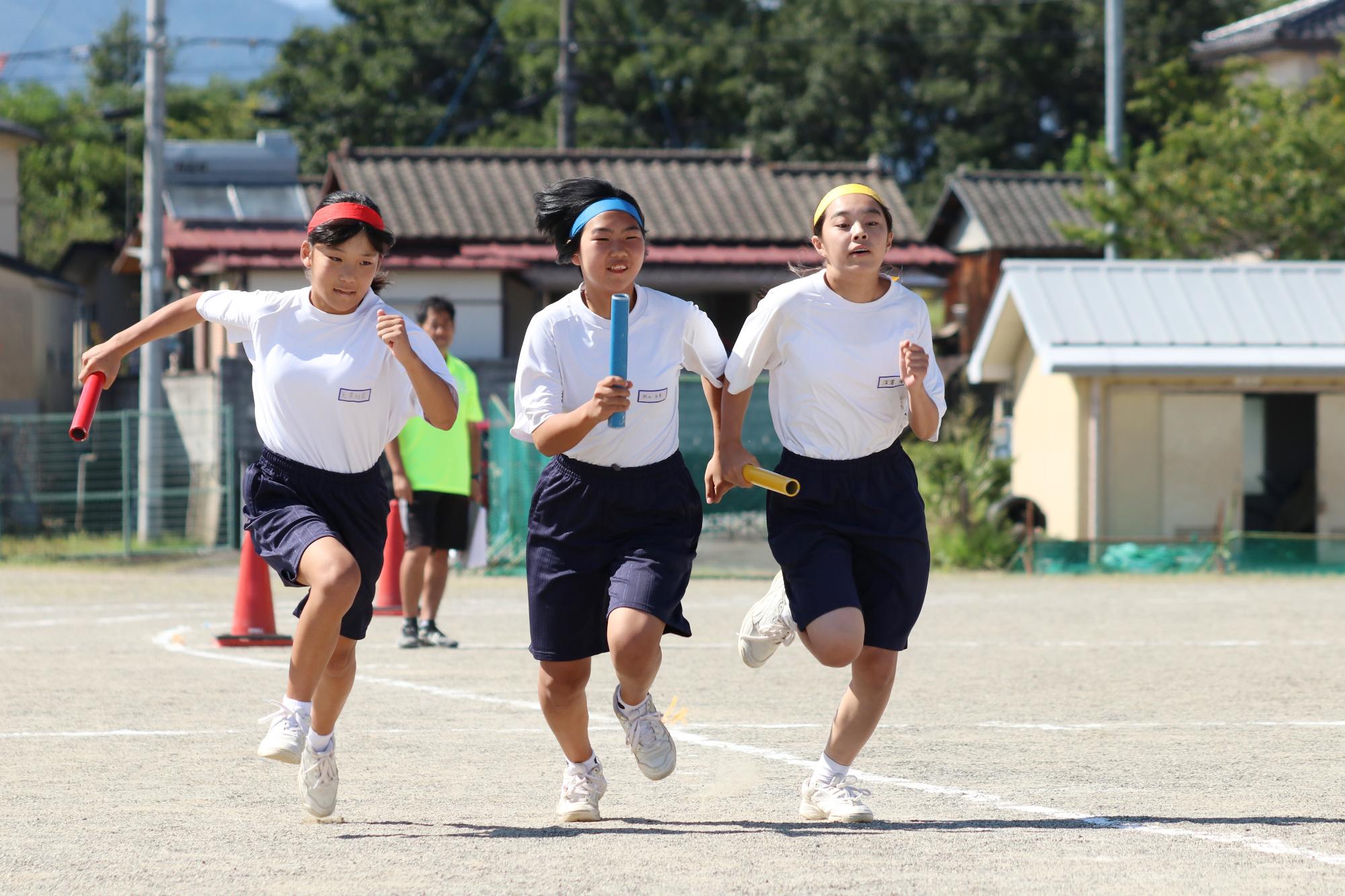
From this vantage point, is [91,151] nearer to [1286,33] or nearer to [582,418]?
[1286,33]

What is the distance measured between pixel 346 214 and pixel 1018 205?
3604cm

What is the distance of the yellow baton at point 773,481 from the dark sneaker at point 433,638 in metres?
6.11

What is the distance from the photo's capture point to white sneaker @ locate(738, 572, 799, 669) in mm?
6055

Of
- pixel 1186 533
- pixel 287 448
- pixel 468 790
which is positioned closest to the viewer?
pixel 287 448

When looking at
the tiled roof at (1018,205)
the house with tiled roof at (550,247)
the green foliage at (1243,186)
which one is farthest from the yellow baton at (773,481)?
the tiled roof at (1018,205)

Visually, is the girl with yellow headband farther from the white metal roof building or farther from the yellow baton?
the white metal roof building

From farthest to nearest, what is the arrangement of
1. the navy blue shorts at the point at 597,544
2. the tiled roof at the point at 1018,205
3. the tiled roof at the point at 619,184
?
the tiled roof at the point at 1018,205, the tiled roof at the point at 619,184, the navy blue shorts at the point at 597,544

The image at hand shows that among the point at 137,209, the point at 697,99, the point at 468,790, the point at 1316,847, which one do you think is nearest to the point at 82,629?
the point at 468,790

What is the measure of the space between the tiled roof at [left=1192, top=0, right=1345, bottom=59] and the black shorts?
32035 mm

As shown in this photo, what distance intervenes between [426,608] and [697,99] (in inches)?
1564

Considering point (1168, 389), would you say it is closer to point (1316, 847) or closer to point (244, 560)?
point (244, 560)

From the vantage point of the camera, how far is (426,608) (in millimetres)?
11555

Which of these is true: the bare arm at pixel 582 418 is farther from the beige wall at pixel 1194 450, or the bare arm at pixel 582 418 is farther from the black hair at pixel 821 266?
the beige wall at pixel 1194 450

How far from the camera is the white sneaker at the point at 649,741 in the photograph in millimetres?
5738
